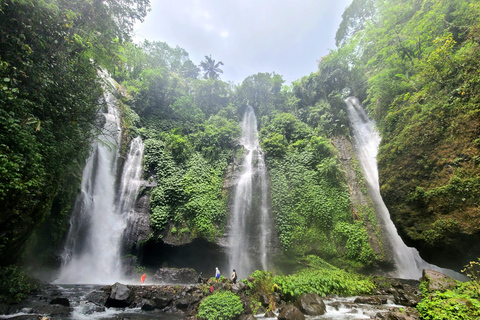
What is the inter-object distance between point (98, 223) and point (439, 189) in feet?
55.2

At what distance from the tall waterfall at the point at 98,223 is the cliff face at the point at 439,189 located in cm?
1374

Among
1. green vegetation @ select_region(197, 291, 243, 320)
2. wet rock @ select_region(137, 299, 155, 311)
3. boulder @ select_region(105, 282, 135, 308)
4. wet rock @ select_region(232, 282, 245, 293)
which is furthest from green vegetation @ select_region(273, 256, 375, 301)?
boulder @ select_region(105, 282, 135, 308)

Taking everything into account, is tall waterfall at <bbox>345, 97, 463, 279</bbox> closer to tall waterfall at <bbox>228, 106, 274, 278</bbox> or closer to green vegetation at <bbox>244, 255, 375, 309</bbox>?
green vegetation at <bbox>244, 255, 375, 309</bbox>

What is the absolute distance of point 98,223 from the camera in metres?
12.7

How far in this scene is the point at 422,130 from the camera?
8266 millimetres

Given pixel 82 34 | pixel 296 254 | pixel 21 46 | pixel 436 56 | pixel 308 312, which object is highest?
pixel 82 34

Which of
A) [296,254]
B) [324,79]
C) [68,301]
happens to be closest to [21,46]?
[68,301]

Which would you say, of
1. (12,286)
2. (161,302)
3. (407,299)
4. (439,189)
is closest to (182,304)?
(161,302)

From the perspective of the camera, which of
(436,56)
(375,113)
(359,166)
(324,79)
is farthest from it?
(324,79)

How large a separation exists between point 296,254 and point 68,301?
10.5 meters

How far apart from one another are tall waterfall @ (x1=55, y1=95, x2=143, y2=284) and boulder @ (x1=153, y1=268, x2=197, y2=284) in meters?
2.36

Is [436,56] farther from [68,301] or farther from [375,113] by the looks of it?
[68,301]

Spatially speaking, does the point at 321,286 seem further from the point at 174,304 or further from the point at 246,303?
the point at 174,304

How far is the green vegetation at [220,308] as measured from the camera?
602 centimetres
